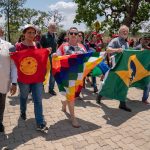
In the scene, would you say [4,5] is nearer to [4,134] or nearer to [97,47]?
[97,47]

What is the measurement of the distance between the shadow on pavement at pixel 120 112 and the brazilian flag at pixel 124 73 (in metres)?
0.32

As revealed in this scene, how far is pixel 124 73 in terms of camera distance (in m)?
7.16

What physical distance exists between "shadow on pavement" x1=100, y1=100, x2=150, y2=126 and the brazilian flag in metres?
0.32

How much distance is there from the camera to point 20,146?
5098 mm

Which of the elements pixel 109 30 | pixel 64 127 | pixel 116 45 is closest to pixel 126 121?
pixel 64 127

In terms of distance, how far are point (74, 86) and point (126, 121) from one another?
1.37 m

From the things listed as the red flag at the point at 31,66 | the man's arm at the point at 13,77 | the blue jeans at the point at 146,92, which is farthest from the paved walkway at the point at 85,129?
the red flag at the point at 31,66

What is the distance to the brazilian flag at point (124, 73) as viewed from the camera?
7172mm

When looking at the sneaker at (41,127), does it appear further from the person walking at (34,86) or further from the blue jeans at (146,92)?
the blue jeans at (146,92)

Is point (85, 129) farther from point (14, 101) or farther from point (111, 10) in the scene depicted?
point (111, 10)

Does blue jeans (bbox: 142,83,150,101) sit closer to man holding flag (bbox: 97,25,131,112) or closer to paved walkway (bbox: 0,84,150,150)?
paved walkway (bbox: 0,84,150,150)

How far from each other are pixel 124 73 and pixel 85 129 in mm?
1883

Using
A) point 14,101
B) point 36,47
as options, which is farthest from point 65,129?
point 14,101

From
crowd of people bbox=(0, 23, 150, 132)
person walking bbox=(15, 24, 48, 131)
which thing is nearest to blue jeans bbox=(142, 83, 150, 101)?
crowd of people bbox=(0, 23, 150, 132)
